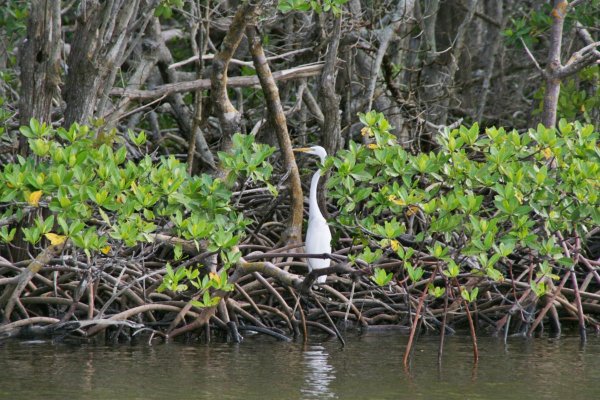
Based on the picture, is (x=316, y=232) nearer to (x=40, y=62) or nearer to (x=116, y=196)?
(x=116, y=196)

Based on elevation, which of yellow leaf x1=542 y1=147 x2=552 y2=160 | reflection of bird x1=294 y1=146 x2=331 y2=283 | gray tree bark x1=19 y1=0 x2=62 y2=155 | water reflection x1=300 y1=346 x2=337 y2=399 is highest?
gray tree bark x1=19 y1=0 x2=62 y2=155

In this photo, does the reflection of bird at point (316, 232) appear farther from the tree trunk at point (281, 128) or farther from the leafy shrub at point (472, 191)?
the leafy shrub at point (472, 191)

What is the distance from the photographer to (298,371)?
632 cm

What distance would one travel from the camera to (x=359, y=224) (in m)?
6.27

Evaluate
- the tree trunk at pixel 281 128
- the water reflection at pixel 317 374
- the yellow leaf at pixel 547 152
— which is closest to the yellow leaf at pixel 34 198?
the water reflection at pixel 317 374

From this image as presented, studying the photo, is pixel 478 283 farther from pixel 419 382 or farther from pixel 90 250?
pixel 90 250

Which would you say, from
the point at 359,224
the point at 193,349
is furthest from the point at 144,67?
the point at 359,224

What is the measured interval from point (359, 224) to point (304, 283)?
0.48 m

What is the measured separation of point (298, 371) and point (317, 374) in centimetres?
14

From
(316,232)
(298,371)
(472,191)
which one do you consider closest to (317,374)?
(298,371)

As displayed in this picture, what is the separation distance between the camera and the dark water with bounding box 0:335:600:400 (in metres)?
5.67

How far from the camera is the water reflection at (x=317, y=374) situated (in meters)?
5.64

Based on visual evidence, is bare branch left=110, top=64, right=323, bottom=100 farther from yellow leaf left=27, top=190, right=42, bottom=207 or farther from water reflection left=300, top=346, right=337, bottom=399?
yellow leaf left=27, top=190, right=42, bottom=207

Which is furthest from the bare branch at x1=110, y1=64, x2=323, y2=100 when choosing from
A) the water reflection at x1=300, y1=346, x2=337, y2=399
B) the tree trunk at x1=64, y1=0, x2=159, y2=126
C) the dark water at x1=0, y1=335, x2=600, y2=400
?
the water reflection at x1=300, y1=346, x2=337, y2=399
